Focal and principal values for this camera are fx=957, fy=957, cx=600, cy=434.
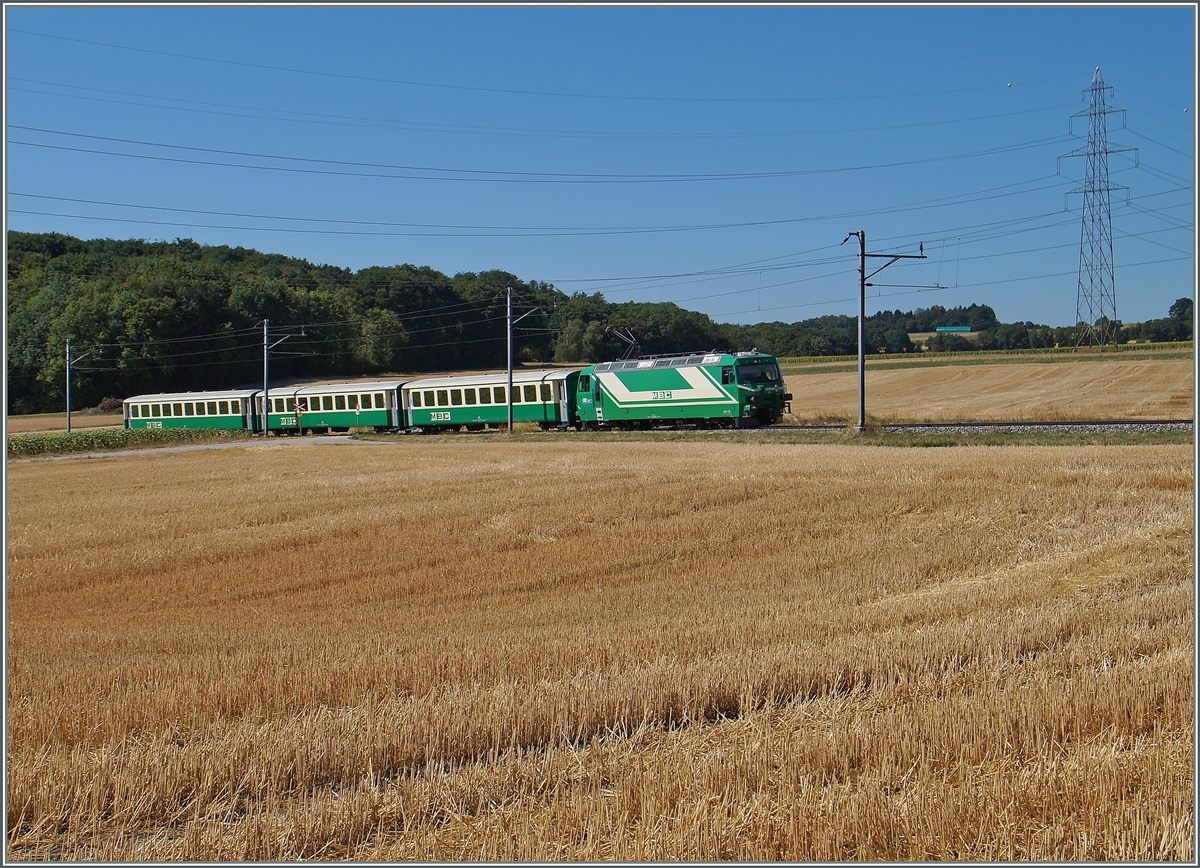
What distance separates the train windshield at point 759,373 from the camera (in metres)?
44.7

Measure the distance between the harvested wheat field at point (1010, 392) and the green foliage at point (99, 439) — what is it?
40354 mm

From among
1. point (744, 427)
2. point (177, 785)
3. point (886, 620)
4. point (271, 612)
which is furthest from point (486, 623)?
point (744, 427)

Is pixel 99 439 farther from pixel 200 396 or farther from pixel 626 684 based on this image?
pixel 626 684

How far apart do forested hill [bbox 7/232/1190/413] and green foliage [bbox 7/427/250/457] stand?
7421 millimetres

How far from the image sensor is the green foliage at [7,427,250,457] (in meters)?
55.8

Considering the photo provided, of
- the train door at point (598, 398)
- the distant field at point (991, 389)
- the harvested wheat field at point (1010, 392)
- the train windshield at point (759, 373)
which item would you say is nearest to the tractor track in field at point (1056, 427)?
the harvested wheat field at point (1010, 392)

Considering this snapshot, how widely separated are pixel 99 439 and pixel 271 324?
31.1m

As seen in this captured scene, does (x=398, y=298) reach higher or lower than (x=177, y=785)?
higher

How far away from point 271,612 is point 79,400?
3131 inches

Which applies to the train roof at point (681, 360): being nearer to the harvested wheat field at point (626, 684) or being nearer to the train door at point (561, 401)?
the train door at point (561, 401)

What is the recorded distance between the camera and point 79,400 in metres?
81.1

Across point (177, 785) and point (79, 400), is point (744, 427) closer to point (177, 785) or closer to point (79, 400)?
point (177, 785)

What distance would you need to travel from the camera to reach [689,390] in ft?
152

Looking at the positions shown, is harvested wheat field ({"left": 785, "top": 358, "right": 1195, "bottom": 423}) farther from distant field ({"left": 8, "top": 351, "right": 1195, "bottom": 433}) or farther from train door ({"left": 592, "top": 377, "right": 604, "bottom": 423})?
train door ({"left": 592, "top": 377, "right": 604, "bottom": 423})
